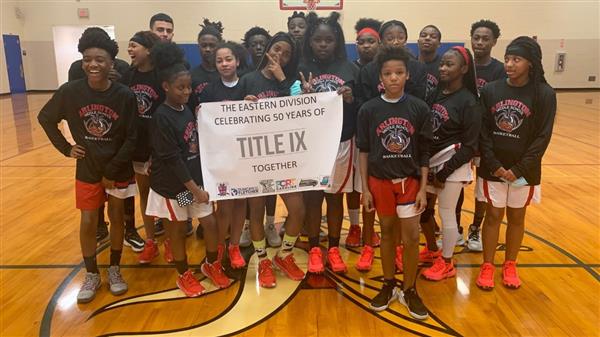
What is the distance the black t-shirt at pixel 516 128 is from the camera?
2.65m

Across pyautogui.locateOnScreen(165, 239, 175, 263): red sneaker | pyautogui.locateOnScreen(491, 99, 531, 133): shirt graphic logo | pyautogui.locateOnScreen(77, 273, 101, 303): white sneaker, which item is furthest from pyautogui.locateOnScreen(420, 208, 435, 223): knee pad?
pyautogui.locateOnScreen(77, 273, 101, 303): white sneaker

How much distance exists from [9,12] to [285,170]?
1523 centimetres

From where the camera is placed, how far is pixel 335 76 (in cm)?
288

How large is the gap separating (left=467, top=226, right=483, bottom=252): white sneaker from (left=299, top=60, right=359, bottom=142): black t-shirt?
1472 millimetres

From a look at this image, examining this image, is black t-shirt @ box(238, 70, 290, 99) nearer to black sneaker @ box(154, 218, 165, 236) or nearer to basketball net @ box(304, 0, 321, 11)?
black sneaker @ box(154, 218, 165, 236)

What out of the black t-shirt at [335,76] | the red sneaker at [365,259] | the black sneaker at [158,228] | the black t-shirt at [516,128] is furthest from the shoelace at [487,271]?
the black sneaker at [158,228]

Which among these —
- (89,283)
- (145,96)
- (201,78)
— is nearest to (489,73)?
(201,78)

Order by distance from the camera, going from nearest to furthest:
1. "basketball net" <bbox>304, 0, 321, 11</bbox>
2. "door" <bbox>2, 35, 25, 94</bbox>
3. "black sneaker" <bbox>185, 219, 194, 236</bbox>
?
1. "black sneaker" <bbox>185, 219, 194, 236</bbox>
2. "basketball net" <bbox>304, 0, 321, 11</bbox>
3. "door" <bbox>2, 35, 25, 94</bbox>

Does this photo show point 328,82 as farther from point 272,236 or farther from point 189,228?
point 189,228

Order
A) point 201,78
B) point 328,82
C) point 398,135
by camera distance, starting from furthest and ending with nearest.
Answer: point 201,78 < point 328,82 < point 398,135

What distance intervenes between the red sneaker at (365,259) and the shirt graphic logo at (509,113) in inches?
48.0

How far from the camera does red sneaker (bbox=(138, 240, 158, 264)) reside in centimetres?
330

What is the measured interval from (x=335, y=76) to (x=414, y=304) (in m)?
1.49

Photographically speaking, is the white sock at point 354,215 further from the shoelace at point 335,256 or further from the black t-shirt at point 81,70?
the black t-shirt at point 81,70
